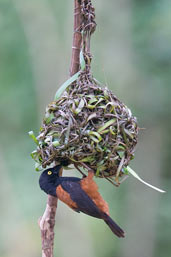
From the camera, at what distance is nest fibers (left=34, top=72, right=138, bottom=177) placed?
8.79 ft

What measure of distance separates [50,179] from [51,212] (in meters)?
0.30

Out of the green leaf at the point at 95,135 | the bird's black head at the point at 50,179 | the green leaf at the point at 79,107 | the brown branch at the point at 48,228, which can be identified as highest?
the green leaf at the point at 79,107

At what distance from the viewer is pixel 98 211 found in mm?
2957

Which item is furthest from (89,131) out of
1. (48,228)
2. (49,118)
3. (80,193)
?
(48,228)

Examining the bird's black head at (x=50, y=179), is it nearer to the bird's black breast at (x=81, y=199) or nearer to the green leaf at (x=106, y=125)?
the bird's black breast at (x=81, y=199)

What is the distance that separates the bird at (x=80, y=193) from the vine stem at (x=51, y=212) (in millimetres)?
104

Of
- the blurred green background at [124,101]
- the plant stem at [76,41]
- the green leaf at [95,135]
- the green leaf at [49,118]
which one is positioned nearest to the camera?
the green leaf at [95,135]

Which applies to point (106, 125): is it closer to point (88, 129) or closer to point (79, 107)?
point (88, 129)

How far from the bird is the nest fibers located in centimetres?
18

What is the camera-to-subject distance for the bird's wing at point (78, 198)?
2951 mm

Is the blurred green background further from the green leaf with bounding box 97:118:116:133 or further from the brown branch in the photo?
the green leaf with bounding box 97:118:116:133

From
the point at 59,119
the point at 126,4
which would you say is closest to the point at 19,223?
the point at 126,4

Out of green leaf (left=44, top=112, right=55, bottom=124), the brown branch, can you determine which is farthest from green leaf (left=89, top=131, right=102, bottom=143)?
the brown branch

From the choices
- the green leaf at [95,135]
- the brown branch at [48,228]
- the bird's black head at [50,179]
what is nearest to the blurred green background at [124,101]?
the bird's black head at [50,179]
